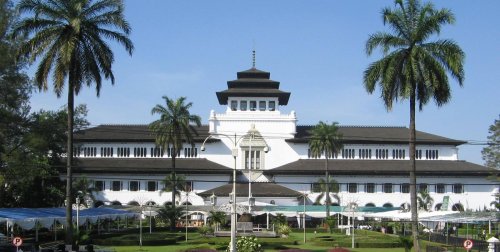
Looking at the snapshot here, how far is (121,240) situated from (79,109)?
24.4m

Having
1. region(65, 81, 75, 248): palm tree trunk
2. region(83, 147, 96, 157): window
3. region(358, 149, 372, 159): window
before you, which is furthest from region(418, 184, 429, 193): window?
region(65, 81, 75, 248): palm tree trunk

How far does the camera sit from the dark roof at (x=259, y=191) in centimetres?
8750

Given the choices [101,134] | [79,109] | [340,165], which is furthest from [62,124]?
[340,165]

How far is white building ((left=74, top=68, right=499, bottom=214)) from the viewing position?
91812 millimetres

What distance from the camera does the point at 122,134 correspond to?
3910 inches

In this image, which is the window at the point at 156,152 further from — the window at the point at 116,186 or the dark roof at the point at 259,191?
the dark roof at the point at 259,191

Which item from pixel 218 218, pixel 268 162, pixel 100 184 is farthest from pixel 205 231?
pixel 268 162

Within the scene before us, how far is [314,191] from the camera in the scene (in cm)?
→ 9219

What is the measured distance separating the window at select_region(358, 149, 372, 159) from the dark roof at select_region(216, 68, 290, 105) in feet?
41.6

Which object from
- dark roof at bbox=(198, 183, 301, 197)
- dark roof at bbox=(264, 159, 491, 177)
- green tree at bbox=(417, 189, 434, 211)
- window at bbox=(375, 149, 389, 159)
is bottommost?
green tree at bbox=(417, 189, 434, 211)

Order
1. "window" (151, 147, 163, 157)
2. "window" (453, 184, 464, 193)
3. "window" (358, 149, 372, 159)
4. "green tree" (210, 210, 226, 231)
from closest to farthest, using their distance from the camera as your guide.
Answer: "green tree" (210, 210, 226, 231) < "window" (453, 184, 464, 193) < "window" (358, 149, 372, 159) < "window" (151, 147, 163, 157)

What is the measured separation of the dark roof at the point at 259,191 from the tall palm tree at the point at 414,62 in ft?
152

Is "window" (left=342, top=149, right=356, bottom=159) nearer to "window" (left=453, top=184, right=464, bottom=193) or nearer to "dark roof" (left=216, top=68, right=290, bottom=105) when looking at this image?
"dark roof" (left=216, top=68, right=290, bottom=105)

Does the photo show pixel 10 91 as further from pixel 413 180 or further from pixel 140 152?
pixel 140 152
